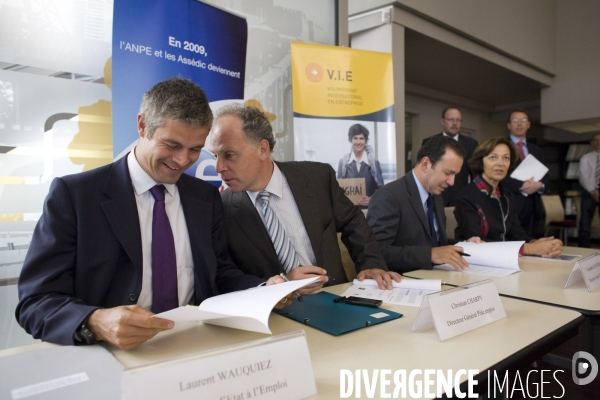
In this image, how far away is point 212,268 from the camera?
1.47 metres

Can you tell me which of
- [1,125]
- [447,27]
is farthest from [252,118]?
[447,27]

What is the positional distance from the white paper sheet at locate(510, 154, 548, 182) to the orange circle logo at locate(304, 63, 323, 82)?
183 centimetres

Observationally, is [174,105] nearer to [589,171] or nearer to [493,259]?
[493,259]

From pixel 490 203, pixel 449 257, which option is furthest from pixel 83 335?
pixel 490 203

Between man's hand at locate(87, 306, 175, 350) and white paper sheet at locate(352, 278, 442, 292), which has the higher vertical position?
man's hand at locate(87, 306, 175, 350)

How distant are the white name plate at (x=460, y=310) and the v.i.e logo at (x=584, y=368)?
1092 millimetres

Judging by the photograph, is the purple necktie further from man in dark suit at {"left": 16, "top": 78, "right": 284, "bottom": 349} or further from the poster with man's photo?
the poster with man's photo

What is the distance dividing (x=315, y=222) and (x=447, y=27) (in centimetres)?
387

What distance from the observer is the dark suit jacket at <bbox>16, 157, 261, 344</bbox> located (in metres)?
1.06

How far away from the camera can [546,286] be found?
5.21ft

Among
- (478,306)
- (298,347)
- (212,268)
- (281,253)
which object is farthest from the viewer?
(281,253)

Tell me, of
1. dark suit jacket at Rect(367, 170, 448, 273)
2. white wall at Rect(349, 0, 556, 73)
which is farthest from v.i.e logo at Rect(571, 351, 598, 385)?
white wall at Rect(349, 0, 556, 73)

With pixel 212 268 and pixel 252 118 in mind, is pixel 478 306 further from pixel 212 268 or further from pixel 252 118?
pixel 252 118

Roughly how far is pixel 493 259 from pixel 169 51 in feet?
6.70
